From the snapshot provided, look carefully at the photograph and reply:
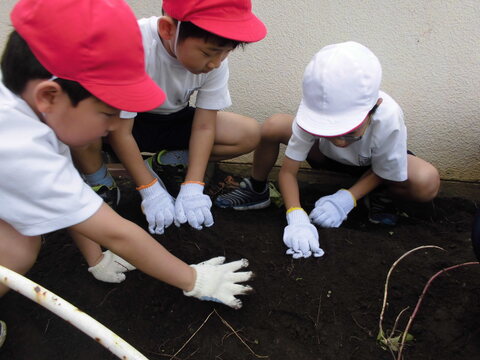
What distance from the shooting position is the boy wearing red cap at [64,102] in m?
1.00

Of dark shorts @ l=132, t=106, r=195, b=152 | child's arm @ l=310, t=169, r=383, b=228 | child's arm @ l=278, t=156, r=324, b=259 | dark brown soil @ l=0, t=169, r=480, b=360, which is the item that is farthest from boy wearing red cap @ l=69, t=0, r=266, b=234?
child's arm @ l=310, t=169, r=383, b=228

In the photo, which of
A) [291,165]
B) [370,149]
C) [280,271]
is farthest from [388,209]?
[280,271]

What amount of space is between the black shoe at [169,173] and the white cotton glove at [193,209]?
0.38 meters

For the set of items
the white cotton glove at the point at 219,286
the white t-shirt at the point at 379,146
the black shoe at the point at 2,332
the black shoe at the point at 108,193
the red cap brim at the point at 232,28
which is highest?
the red cap brim at the point at 232,28

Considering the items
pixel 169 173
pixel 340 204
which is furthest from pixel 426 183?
pixel 169 173

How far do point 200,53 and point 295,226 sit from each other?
35.2 inches

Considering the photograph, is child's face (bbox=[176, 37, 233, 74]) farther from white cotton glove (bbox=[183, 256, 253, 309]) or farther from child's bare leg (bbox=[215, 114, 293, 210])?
white cotton glove (bbox=[183, 256, 253, 309])

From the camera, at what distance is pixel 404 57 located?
2.19 meters

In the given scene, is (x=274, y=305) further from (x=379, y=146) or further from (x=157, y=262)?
(x=379, y=146)

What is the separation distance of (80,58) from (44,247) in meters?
1.25

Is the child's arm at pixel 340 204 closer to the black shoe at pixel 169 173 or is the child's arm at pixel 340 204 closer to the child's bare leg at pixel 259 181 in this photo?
the child's bare leg at pixel 259 181

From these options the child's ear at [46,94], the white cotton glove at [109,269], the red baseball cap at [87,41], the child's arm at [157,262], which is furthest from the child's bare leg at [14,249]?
the red baseball cap at [87,41]

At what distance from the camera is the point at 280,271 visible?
5.71 ft

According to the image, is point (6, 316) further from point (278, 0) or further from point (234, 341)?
point (278, 0)
